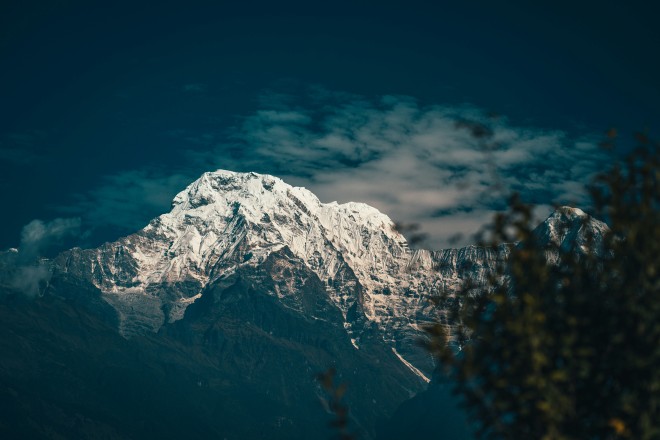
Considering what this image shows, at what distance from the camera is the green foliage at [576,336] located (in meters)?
30.6

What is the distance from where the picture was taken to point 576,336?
31.7 m

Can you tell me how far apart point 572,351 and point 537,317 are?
11.7 ft

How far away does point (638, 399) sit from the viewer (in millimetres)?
31625

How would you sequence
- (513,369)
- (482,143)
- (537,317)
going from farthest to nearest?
(482,143) < (513,369) < (537,317)

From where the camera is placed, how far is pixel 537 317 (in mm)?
29344

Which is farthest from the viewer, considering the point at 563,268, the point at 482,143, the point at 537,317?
the point at 563,268

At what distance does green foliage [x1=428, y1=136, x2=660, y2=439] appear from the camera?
100ft

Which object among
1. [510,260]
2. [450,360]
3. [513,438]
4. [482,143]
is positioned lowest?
[513,438]

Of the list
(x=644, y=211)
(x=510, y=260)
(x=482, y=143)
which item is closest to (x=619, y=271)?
(x=644, y=211)

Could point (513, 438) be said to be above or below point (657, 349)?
below

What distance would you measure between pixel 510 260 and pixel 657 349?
6.54m

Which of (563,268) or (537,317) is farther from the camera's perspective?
(563,268)

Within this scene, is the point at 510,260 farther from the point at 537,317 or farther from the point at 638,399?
the point at 638,399

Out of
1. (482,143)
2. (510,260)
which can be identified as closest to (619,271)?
(510,260)
